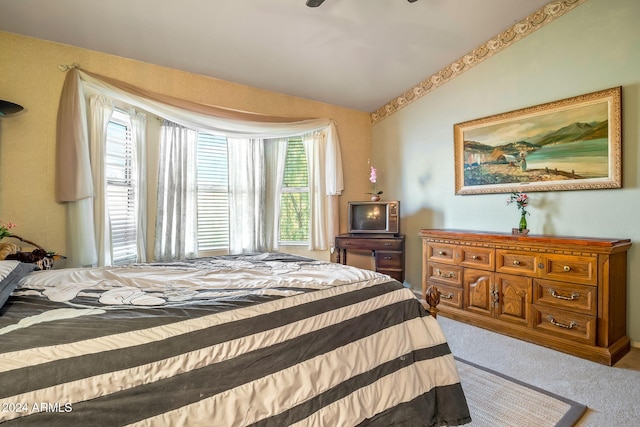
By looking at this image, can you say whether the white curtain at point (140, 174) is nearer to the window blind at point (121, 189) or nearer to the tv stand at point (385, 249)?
the window blind at point (121, 189)

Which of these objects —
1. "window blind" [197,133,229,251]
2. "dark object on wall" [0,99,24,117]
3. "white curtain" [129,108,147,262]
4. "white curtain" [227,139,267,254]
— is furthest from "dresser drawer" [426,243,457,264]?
"dark object on wall" [0,99,24,117]

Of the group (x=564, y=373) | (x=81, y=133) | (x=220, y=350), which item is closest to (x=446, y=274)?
(x=564, y=373)

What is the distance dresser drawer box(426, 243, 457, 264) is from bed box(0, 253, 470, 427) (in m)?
1.70

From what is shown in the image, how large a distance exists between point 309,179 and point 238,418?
3.21m

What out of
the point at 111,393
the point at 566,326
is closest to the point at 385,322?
the point at 111,393

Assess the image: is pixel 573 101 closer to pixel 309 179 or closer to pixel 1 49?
pixel 309 179

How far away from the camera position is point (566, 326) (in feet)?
7.89

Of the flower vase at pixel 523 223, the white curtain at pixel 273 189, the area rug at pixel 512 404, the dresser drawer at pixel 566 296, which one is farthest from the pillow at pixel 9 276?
the flower vase at pixel 523 223

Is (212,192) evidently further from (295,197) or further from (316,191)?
(316,191)

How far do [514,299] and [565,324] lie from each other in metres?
0.38

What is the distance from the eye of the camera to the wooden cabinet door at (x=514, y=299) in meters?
2.61

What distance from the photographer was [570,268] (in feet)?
7.84

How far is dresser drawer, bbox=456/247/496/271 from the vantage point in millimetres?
2844

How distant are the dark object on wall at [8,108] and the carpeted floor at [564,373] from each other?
383cm
